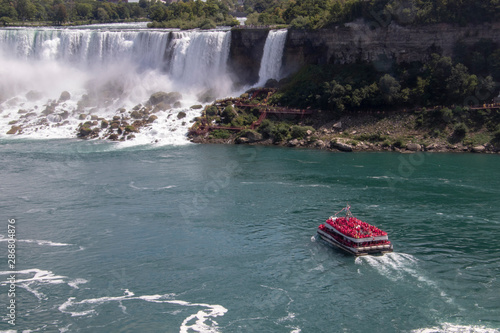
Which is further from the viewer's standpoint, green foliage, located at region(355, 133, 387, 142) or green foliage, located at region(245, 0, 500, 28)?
green foliage, located at region(245, 0, 500, 28)

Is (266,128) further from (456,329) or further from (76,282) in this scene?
(456,329)

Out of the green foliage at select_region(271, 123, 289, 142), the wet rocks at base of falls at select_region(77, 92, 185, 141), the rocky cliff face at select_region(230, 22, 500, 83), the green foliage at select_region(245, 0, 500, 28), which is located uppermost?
the green foliage at select_region(245, 0, 500, 28)

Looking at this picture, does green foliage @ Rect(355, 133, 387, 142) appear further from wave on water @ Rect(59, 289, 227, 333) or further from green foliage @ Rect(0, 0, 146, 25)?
green foliage @ Rect(0, 0, 146, 25)

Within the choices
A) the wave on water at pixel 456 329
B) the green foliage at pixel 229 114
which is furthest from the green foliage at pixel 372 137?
the wave on water at pixel 456 329

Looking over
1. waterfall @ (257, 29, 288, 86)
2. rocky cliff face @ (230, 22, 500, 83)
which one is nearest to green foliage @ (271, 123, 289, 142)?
waterfall @ (257, 29, 288, 86)

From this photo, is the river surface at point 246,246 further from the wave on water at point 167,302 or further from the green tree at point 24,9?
the green tree at point 24,9

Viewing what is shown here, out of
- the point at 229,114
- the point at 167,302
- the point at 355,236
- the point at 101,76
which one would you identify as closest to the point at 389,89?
the point at 229,114

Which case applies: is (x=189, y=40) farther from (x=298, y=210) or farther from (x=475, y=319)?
(x=475, y=319)
